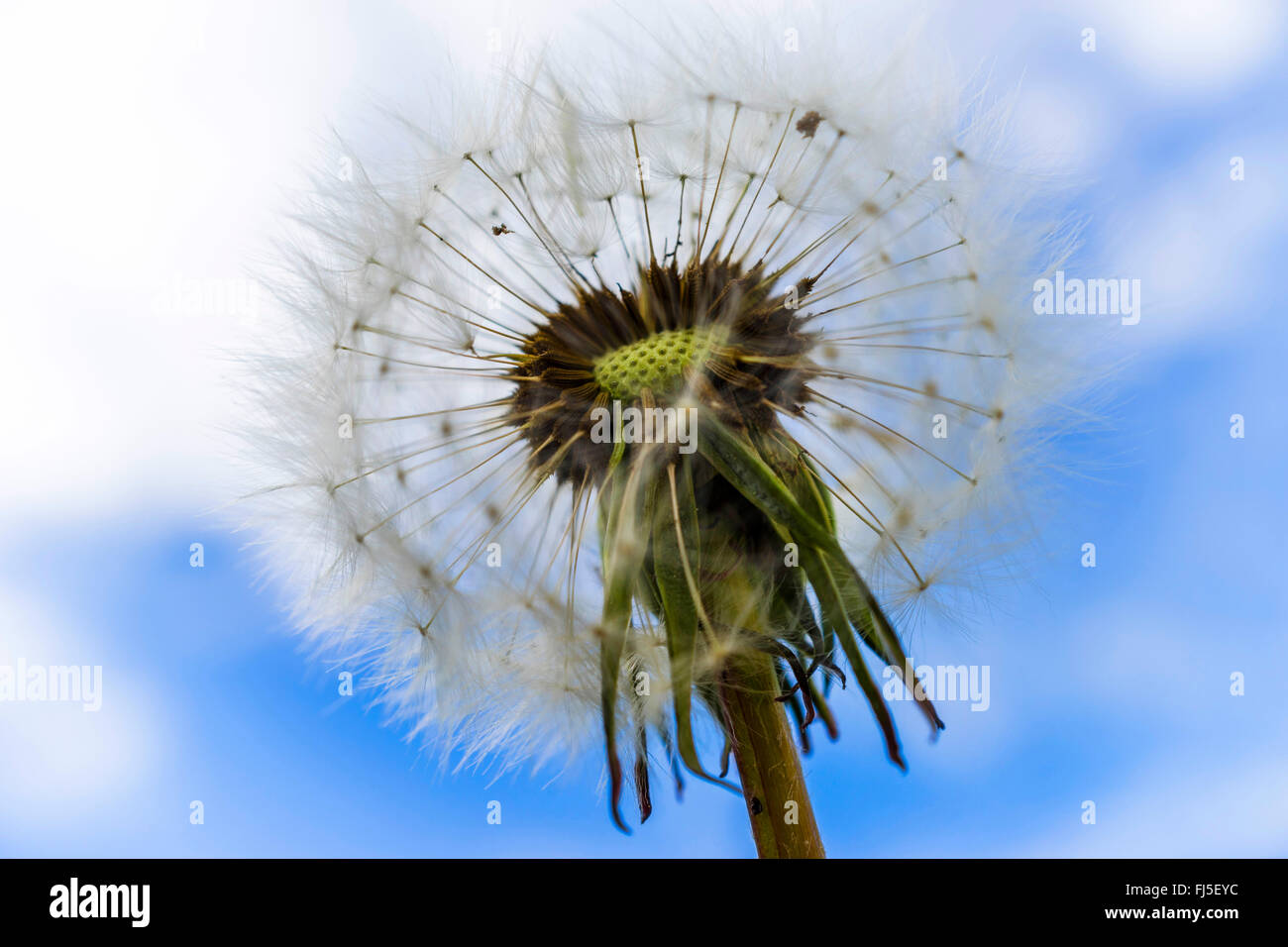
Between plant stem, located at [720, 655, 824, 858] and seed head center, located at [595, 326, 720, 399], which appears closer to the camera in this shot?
plant stem, located at [720, 655, 824, 858]

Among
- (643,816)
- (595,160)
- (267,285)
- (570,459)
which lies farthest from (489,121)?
(643,816)

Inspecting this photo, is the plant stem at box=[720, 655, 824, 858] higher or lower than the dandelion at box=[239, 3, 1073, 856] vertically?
lower

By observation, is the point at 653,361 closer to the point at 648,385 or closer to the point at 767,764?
the point at 648,385

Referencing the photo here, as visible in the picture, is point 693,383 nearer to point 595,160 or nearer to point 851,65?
point 595,160

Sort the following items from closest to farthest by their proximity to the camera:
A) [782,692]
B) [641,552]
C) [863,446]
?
[641,552]
[782,692]
[863,446]

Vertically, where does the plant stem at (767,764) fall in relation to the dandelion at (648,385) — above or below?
below

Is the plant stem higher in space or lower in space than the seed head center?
lower
